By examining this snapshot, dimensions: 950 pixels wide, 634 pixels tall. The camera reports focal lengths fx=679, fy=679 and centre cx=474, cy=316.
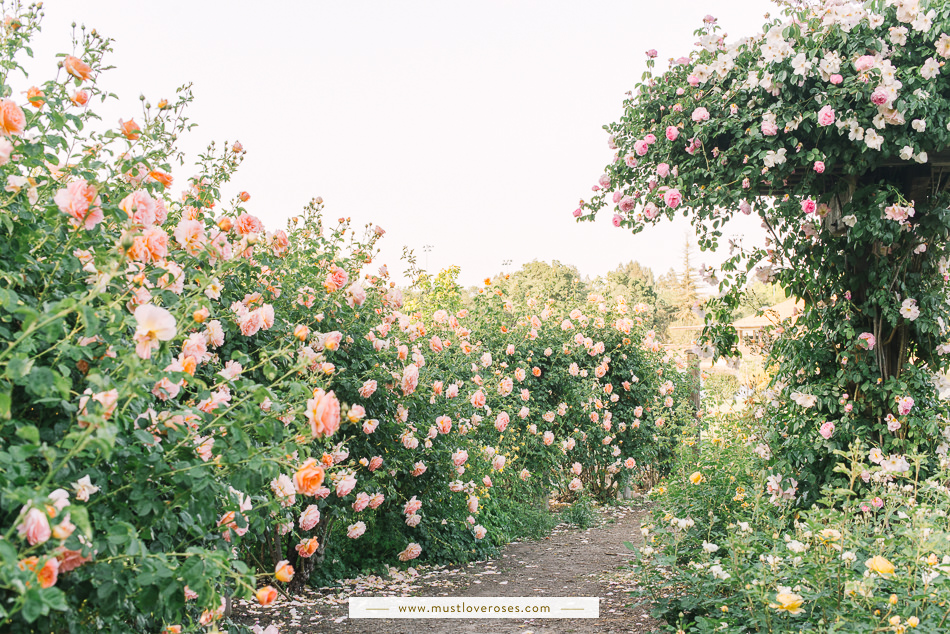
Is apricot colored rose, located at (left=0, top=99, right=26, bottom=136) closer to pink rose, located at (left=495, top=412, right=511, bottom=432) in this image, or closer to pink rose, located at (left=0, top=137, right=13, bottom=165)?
pink rose, located at (left=0, top=137, right=13, bottom=165)

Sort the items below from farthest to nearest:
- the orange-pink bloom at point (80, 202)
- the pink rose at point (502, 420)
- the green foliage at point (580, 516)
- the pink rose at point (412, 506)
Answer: the green foliage at point (580, 516)
the pink rose at point (502, 420)
the pink rose at point (412, 506)
the orange-pink bloom at point (80, 202)

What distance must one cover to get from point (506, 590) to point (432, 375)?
121cm

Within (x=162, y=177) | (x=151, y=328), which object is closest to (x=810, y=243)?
(x=162, y=177)

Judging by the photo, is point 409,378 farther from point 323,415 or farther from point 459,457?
point 323,415

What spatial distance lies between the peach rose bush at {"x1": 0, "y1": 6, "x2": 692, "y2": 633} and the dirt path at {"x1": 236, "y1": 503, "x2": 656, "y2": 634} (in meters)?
0.20

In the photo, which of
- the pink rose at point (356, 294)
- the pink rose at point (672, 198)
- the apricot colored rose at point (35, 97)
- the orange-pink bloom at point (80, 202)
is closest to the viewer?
the orange-pink bloom at point (80, 202)

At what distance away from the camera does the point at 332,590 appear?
3520mm

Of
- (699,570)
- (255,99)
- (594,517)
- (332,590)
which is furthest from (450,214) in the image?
(699,570)

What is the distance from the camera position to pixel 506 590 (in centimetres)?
354

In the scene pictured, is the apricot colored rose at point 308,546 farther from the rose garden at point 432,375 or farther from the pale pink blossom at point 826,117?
the pale pink blossom at point 826,117

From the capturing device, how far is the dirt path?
2979 millimetres

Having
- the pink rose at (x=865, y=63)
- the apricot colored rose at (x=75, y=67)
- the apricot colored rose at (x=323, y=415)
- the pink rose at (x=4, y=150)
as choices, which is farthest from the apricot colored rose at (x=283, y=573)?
the pink rose at (x=865, y=63)

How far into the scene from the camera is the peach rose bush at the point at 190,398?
3.69 feet

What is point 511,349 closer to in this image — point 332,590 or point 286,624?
point 332,590
